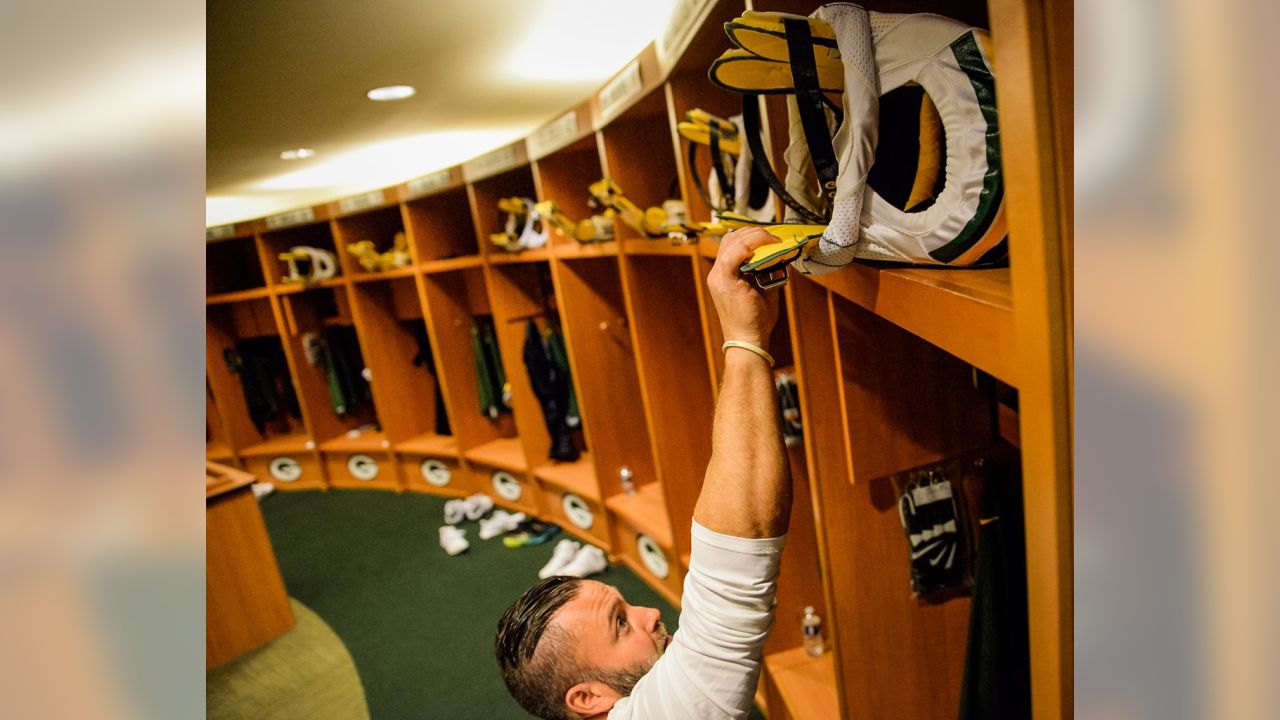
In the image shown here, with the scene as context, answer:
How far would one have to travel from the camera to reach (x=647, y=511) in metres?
3.40

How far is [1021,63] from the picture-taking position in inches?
16.1

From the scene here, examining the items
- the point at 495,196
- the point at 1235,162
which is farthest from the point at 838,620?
the point at 495,196

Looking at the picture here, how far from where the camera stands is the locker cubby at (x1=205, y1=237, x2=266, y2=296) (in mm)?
6285

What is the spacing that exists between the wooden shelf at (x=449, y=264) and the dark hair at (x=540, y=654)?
3309 millimetres

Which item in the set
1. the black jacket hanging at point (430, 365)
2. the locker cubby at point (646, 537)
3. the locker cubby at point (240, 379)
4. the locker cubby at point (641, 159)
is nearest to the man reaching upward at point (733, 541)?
the locker cubby at point (641, 159)

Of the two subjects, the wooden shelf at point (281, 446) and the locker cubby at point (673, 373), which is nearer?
the locker cubby at point (673, 373)

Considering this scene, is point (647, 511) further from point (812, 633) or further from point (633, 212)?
point (633, 212)

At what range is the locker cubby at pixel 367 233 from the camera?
506 centimetres

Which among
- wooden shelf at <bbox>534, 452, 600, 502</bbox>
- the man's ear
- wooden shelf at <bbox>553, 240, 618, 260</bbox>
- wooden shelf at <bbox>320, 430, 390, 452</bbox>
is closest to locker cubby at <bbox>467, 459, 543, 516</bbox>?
wooden shelf at <bbox>534, 452, 600, 502</bbox>

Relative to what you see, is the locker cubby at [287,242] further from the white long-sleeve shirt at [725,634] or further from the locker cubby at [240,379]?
the white long-sleeve shirt at [725,634]

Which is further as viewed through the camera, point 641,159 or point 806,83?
point 641,159

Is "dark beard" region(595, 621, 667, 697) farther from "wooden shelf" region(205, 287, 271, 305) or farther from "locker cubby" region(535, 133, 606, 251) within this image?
"wooden shelf" region(205, 287, 271, 305)

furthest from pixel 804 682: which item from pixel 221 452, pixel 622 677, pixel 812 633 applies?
pixel 221 452

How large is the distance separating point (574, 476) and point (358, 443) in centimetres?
261
